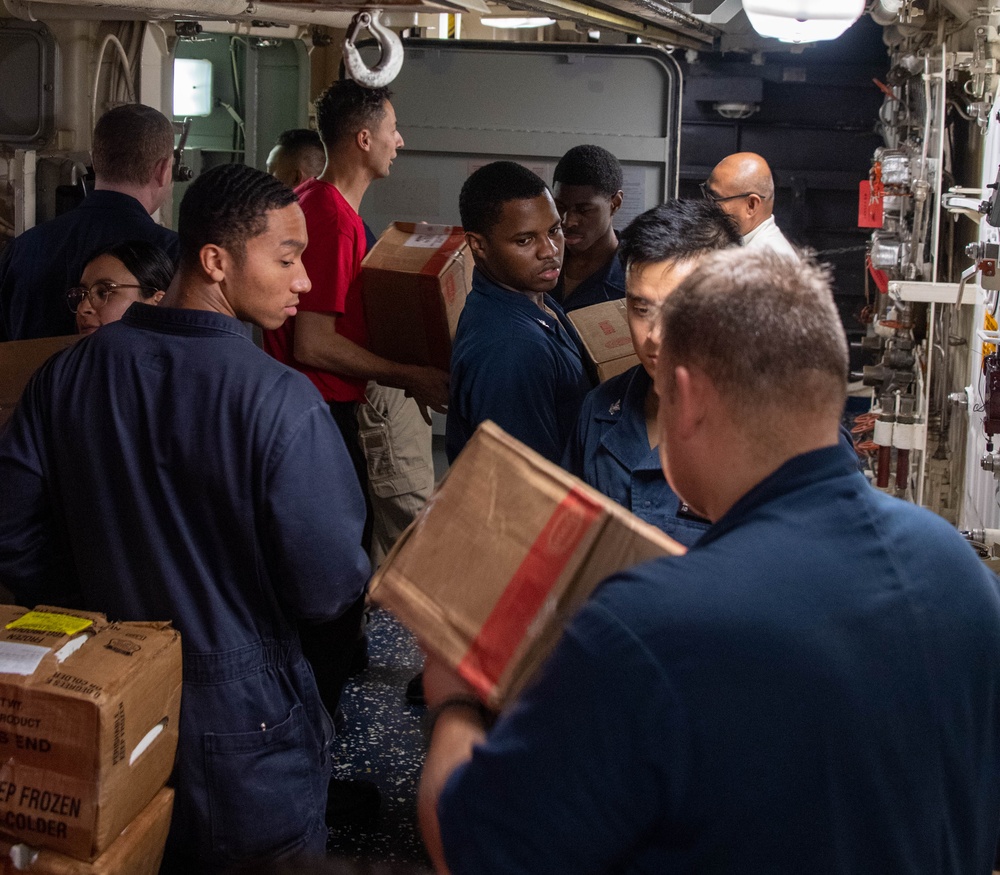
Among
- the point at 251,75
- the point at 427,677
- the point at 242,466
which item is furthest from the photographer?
the point at 251,75

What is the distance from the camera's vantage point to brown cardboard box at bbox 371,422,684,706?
1.18 meters

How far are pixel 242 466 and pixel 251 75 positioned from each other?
15.4 feet

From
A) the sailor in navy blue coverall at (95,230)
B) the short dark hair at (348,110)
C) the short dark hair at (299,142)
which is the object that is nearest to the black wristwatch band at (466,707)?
the sailor in navy blue coverall at (95,230)

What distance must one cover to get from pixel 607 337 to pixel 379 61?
1.57 metres

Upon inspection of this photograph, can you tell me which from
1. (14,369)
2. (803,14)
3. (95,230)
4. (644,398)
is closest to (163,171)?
(95,230)

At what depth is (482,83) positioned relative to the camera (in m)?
5.06

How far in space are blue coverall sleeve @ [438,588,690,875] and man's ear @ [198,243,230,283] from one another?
1354 millimetres

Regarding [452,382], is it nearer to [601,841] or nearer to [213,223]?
[213,223]

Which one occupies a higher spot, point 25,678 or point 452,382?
point 452,382

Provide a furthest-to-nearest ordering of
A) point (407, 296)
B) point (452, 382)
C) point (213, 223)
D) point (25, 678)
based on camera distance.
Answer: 1. point (407, 296)
2. point (452, 382)
3. point (213, 223)
4. point (25, 678)

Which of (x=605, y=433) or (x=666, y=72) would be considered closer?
(x=605, y=433)

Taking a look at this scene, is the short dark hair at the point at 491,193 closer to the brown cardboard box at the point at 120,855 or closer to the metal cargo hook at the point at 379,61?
the metal cargo hook at the point at 379,61

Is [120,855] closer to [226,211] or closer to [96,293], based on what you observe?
[226,211]

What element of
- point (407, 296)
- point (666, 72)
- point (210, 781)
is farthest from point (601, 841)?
point (666, 72)
